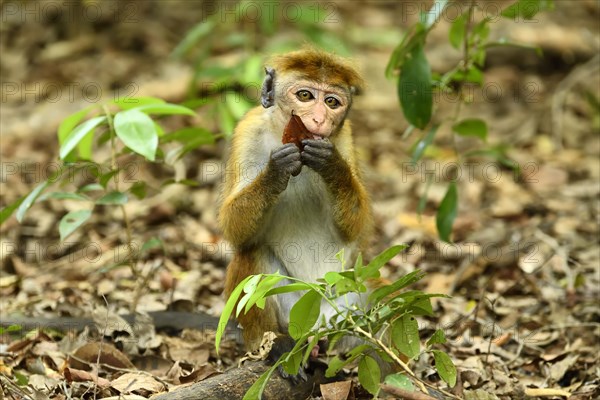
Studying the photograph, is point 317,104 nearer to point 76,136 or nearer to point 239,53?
point 76,136

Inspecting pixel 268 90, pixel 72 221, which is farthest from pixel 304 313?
pixel 72 221

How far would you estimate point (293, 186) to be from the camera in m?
7.05

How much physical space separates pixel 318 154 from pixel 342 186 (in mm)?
504

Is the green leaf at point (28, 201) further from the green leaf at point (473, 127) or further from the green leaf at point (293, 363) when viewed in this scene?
the green leaf at point (473, 127)

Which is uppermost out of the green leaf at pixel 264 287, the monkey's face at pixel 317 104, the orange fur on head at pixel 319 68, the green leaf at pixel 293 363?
the orange fur on head at pixel 319 68

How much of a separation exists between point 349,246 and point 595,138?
7.74 metres

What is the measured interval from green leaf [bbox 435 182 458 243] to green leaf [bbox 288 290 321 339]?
3311 mm

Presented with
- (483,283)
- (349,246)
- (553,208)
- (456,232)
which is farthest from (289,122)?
(553,208)

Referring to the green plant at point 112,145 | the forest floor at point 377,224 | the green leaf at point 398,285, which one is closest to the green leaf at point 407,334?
the green leaf at point 398,285

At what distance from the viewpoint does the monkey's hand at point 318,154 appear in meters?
6.21

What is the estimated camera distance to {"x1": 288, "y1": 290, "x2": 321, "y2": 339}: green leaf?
4945 millimetres

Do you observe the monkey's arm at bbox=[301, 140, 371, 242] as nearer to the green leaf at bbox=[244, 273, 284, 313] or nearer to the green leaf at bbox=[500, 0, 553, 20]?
the green leaf at bbox=[244, 273, 284, 313]

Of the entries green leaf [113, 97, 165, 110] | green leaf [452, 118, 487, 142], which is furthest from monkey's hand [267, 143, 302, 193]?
green leaf [452, 118, 487, 142]

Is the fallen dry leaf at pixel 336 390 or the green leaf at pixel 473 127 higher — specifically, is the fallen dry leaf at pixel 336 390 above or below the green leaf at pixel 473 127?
below
